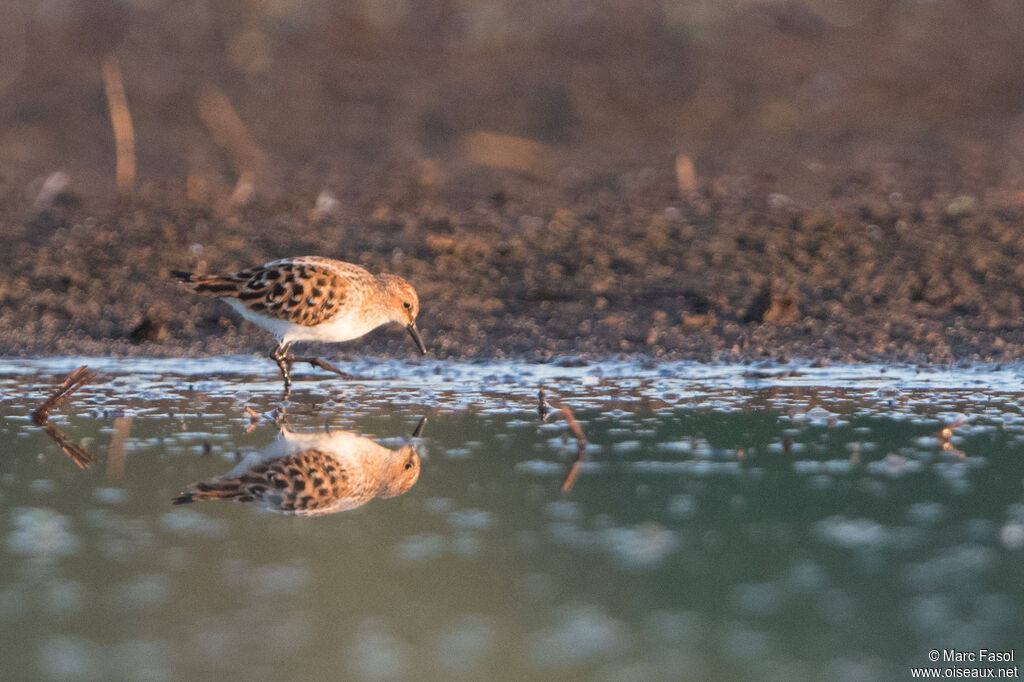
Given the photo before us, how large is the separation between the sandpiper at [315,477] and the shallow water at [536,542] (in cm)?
11

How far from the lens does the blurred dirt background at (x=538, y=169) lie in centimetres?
1093

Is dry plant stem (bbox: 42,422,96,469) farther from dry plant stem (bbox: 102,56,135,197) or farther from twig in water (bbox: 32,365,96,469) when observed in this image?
dry plant stem (bbox: 102,56,135,197)

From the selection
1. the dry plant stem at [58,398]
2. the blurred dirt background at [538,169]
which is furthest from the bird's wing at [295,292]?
the dry plant stem at [58,398]

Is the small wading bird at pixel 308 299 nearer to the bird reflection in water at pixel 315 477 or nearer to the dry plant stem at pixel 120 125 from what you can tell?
the bird reflection in water at pixel 315 477

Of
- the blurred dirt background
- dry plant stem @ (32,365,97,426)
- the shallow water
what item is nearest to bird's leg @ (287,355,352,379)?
the shallow water

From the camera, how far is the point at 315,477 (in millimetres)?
6633

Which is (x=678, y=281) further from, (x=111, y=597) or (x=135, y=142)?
(x=135, y=142)

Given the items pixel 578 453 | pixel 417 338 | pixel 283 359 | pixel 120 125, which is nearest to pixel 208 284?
pixel 283 359

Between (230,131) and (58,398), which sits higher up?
(230,131)

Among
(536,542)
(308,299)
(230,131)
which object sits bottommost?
(536,542)

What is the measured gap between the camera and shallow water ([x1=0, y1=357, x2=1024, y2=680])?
182 inches

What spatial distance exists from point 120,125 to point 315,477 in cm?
1143

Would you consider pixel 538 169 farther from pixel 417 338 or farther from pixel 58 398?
pixel 58 398

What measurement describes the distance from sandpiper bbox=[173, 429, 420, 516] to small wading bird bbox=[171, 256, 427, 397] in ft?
7.01
